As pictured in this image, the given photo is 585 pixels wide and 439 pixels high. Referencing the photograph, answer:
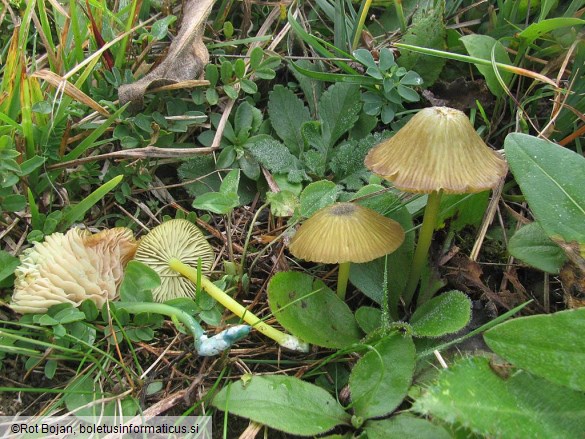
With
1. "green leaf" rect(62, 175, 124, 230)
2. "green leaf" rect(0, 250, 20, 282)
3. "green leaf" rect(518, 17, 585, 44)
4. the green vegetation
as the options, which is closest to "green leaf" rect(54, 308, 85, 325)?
the green vegetation

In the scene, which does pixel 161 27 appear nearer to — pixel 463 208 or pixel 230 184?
pixel 230 184

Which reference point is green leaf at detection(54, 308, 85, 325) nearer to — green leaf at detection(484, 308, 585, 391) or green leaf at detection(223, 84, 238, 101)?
green leaf at detection(223, 84, 238, 101)

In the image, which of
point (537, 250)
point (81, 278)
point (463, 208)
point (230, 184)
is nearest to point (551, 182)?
point (537, 250)

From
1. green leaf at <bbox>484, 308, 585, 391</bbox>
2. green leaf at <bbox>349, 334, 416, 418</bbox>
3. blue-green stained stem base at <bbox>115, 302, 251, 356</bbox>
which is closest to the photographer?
green leaf at <bbox>484, 308, 585, 391</bbox>

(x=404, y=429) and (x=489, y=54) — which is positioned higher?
(x=489, y=54)

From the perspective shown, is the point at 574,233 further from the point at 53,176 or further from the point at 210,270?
the point at 53,176

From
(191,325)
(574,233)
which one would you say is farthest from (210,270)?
(574,233)
